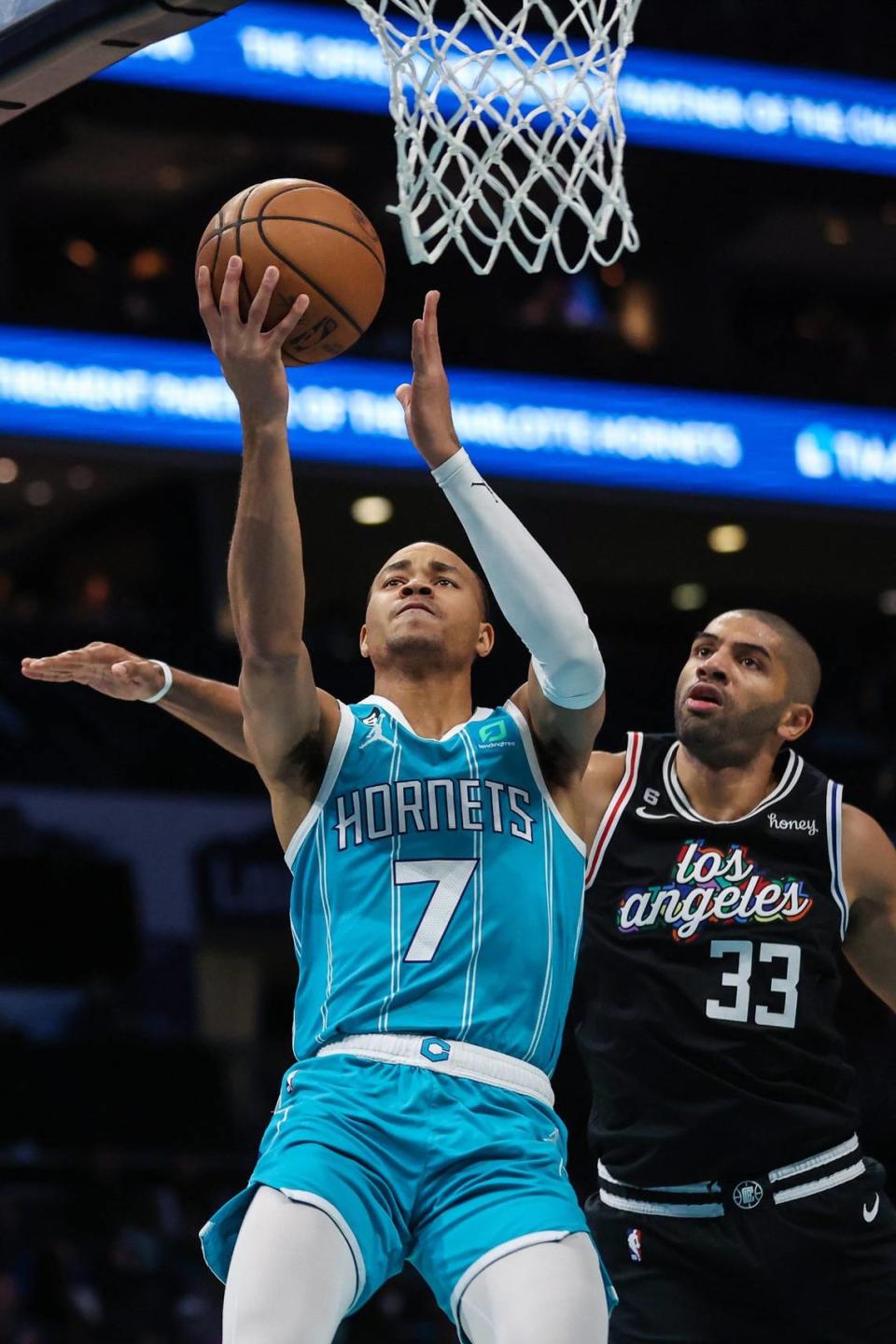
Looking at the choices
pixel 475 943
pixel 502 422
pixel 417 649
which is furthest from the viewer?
pixel 502 422

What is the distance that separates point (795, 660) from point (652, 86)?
21.3 feet

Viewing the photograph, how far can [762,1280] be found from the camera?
4.25 metres

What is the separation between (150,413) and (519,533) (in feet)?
19.5

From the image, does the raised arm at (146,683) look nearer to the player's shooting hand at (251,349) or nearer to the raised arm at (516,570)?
the raised arm at (516,570)

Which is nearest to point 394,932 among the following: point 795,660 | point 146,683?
point 146,683

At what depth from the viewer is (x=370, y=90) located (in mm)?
9898

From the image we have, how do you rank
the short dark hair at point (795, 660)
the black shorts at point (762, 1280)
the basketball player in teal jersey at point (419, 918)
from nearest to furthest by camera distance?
the basketball player in teal jersey at point (419, 918) → the black shorts at point (762, 1280) → the short dark hair at point (795, 660)

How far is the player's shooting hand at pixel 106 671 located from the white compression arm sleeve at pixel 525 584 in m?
0.83

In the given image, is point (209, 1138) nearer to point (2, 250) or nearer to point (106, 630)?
point (106, 630)

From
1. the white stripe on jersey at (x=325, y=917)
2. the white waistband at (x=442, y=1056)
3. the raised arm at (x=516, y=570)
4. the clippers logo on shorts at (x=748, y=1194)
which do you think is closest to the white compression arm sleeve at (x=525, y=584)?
the raised arm at (x=516, y=570)

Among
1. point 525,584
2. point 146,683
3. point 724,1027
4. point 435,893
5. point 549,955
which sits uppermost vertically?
point 525,584

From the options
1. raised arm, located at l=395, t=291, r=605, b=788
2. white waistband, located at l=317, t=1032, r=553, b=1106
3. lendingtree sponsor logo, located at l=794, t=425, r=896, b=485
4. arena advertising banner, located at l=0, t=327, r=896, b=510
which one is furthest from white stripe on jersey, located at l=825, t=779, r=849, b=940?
lendingtree sponsor logo, located at l=794, t=425, r=896, b=485

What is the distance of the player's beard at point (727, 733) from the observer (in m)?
4.55

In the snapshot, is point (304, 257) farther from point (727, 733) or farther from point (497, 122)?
point (727, 733)
